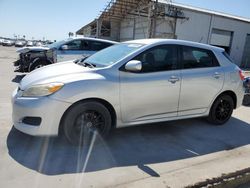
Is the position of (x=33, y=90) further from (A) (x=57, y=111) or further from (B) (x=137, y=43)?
(B) (x=137, y=43)

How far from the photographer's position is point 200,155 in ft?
11.9

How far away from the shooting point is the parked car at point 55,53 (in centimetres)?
895

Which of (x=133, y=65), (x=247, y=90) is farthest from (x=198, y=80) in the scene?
(x=247, y=90)

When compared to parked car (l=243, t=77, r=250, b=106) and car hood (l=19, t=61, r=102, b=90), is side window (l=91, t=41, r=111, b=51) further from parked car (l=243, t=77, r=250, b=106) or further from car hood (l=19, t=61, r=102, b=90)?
car hood (l=19, t=61, r=102, b=90)

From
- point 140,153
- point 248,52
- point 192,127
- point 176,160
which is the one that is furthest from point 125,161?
point 248,52

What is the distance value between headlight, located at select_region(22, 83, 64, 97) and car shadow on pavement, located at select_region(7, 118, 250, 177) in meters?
0.79

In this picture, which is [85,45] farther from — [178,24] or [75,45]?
[178,24]

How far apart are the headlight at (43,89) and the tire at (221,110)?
3.15m

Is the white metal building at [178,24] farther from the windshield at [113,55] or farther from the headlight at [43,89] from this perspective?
the headlight at [43,89]

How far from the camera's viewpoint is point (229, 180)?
303 centimetres

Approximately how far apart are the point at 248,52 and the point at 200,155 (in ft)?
83.8

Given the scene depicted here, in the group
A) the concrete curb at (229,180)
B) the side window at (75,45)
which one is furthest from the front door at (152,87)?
the side window at (75,45)

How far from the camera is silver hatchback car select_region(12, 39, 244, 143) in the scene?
325cm

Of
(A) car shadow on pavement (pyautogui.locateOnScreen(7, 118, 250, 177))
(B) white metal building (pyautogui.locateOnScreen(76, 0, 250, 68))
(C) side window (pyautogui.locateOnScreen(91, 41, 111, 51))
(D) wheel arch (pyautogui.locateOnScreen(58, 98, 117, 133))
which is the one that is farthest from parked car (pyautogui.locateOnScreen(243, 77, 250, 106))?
(B) white metal building (pyautogui.locateOnScreen(76, 0, 250, 68))
